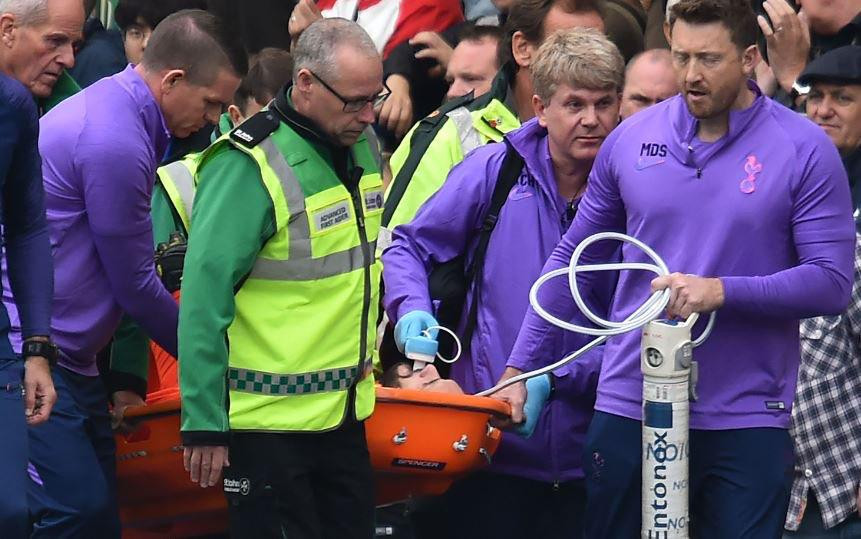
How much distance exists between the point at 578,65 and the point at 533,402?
1218 millimetres

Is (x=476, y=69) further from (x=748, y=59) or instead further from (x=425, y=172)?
(x=748, y=59)

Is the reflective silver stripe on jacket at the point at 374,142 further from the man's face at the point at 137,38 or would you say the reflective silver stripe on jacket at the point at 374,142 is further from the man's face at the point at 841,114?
the man's face at the point at 841,114

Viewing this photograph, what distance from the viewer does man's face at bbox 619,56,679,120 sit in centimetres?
704

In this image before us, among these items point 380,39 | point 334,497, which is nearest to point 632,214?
point 334,497

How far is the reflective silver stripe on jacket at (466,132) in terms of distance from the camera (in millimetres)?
7125

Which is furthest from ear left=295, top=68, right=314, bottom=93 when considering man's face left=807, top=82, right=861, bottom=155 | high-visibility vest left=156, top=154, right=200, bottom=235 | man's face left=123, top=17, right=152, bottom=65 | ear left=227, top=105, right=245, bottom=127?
man's face left=123, top=17, right=152, bottom=65

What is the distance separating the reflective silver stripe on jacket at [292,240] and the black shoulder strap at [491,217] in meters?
0.96

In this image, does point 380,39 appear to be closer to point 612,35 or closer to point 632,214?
point 612,35

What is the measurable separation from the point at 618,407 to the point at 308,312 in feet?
3.42

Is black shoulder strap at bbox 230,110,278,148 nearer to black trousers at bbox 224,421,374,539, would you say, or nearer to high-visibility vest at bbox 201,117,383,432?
high-visibility vest at bbox 201,117,383,432

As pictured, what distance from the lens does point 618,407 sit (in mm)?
5852

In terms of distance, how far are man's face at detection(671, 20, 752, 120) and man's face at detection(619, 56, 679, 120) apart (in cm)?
123

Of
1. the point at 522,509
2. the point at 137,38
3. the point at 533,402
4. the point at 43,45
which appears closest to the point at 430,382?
the point at 533,402

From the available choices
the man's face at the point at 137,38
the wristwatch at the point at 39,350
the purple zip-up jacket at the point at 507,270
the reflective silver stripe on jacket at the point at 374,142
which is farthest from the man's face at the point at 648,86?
the man's face at the point at 137,38
